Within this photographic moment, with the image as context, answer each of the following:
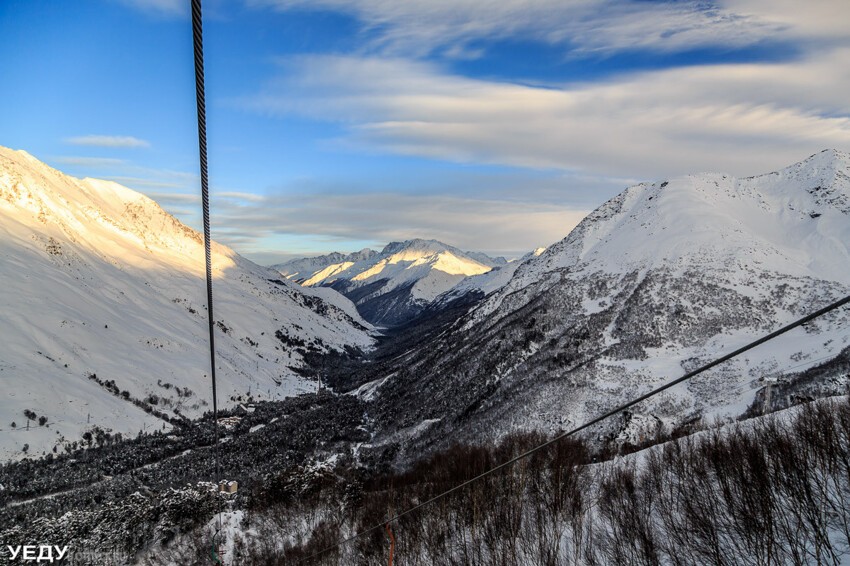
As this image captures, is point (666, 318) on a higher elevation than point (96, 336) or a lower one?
lower

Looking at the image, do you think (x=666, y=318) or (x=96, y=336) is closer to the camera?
(x=666, y=318)

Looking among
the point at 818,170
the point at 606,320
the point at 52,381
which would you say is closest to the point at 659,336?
the point at 606,320

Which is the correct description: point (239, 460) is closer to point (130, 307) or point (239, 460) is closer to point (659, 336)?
point (659, 336)

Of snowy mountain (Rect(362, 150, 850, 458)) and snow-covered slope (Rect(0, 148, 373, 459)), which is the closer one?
snowy mountain (Rect(362, 150, 850, 458))

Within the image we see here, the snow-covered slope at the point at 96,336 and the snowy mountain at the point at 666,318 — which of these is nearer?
the snowy mountain at the point at 666,318

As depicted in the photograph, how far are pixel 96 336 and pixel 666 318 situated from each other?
121 metres

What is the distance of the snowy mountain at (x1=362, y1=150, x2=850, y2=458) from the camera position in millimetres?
56250

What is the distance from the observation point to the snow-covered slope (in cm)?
8125

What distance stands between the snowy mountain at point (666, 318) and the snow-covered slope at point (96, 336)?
51.2 m

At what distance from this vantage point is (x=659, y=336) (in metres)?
70.4

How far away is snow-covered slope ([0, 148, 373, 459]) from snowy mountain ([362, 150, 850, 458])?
168ft

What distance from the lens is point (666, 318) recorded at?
7325 centimetres

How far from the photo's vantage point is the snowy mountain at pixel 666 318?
56.2 meters

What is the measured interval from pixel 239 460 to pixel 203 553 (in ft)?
145
